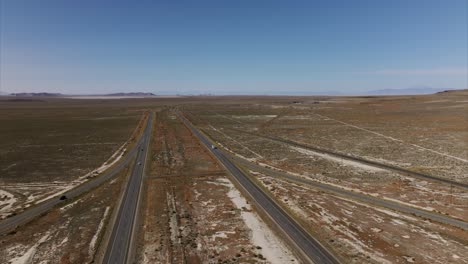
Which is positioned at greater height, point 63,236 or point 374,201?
point 374,201

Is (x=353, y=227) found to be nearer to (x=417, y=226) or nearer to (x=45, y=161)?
(x=417, y=226)

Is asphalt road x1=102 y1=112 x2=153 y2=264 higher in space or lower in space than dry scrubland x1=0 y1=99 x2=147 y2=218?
lower

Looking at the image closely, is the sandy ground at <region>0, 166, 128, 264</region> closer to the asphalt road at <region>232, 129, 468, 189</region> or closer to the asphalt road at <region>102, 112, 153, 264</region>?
the asphalt road at <region>102, 112, 153, 264</region>

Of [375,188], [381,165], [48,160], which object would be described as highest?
[48,160]

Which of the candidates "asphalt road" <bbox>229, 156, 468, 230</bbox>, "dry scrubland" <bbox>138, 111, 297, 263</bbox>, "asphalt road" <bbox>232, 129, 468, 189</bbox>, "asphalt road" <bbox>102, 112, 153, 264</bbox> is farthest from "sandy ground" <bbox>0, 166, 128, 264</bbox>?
"asphalt road" <bbox>232, 129, 468, 189</bbox>

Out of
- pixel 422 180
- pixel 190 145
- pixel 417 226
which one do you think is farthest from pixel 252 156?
pixel 417 226

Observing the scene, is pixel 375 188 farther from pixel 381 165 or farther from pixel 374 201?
pixel 381 165

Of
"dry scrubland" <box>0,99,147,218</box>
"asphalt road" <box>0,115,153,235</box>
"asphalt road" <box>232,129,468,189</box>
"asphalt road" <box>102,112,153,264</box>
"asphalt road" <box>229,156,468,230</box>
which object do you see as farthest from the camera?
"asphalt road" <box>232,129,468,189</box>

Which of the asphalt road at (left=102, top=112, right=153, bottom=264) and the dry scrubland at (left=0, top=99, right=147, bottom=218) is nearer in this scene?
the asphalt road at (left=102, top=112, right=153, bottom=264)

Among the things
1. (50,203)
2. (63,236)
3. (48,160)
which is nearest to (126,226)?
(63,236)
